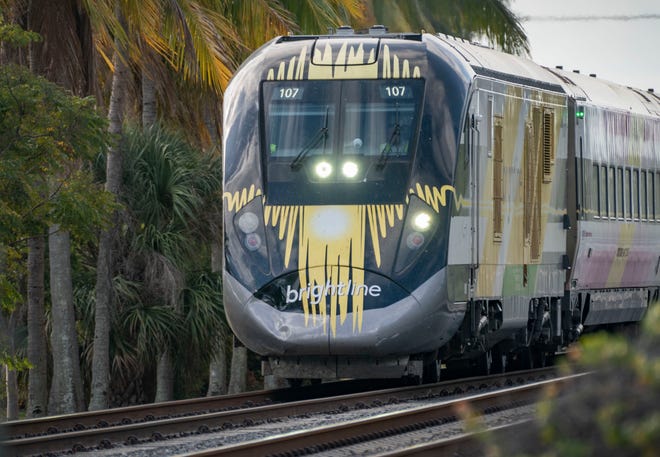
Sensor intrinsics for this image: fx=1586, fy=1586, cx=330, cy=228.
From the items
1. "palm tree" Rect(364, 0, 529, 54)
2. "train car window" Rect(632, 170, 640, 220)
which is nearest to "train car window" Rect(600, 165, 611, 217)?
"train car window" Rect(632, 170, 640, 220)

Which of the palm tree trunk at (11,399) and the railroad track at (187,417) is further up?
the railroad track at (187,417)

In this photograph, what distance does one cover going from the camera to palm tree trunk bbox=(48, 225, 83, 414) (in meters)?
19.5

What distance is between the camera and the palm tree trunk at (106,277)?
19.8 m

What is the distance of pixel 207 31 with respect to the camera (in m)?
19.9

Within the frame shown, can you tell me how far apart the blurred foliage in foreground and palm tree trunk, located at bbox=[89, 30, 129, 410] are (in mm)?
15964

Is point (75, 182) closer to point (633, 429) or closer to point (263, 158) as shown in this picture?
point (263, 158)

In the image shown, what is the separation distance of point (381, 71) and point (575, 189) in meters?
4.65

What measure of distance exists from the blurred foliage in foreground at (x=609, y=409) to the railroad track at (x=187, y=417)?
21.4ft

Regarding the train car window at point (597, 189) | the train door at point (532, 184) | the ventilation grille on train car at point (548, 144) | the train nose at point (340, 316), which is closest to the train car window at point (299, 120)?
the train nose at point (340, 316)

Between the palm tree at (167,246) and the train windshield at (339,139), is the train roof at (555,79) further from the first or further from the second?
the palm tree at (167,246)

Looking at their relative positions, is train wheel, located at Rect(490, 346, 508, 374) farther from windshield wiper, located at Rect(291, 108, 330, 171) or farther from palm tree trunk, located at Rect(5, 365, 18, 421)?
palm tree trunk, located at Rect(5, 365, 18, 421)

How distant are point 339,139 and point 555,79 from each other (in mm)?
4962

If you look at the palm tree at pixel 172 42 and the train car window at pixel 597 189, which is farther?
the train car window at pixel 597 189

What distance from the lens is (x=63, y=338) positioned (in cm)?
1950
